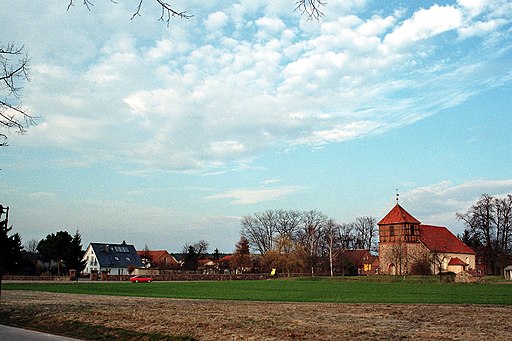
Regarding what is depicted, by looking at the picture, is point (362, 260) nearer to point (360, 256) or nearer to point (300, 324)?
point (360, 256)

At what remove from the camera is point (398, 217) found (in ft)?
308

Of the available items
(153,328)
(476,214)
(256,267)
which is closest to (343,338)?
(153,328)

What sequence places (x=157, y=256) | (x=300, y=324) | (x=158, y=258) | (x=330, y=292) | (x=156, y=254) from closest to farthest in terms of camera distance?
(x=300, y=324)
(x=330, y=292)
(x=158, y=258)
(x=157, y=256)
(x=156, y=254)

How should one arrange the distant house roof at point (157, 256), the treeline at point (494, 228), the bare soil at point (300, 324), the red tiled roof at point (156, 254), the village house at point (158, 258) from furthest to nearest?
the red tiled roof at point (156, 254) < the distant house roof at point (157, 256) < the village house at point (158, 258) < the treeline at point (494, 228) < the bare soil at point (300, 324)

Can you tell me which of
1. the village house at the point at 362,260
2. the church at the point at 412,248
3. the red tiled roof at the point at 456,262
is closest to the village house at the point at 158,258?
the village house at the point at 362,260

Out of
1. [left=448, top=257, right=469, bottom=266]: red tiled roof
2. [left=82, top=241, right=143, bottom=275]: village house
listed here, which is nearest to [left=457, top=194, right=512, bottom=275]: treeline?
[left=448, top=257, right=469, bottom=266]: red tiled roof

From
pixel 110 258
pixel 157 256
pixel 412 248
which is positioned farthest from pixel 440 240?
pixel 157 256

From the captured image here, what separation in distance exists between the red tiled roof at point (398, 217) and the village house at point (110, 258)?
4839 cm

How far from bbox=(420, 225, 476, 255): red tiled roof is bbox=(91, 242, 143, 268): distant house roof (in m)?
54.8

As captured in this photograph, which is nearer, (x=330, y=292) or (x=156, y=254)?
(x=330, y=292)

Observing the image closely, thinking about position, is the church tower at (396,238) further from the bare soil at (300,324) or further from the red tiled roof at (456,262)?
the bare soil at (300,324)

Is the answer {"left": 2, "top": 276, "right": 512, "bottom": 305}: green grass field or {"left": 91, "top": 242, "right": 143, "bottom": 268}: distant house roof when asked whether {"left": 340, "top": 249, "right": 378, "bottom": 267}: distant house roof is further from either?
{"left": 91, "top": 242, "right": 143, "bottom": 268}: distant house roof

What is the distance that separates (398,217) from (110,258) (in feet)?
179

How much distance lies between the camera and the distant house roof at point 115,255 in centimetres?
10075
